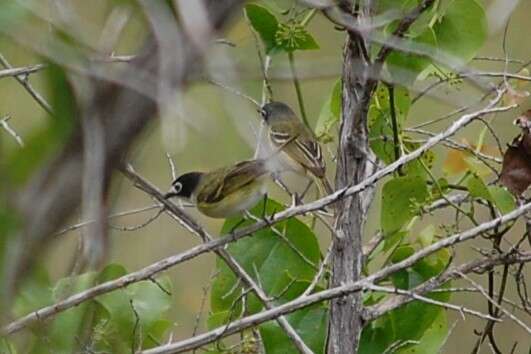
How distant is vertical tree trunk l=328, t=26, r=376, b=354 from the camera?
6.41 feet

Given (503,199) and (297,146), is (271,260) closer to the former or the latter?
(503,199)

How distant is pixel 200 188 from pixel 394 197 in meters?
0.69

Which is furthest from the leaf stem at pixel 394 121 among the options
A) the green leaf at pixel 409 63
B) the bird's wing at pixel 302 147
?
the bird's wing at pixel 302 147

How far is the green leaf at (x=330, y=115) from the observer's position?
229 centimetres

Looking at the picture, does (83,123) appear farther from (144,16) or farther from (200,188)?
(200,188)

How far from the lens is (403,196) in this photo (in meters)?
2.10

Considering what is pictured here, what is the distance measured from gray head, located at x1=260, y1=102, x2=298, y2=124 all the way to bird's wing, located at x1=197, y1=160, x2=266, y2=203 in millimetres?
127

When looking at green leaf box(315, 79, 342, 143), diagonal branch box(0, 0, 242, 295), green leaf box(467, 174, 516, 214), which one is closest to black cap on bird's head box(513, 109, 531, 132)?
green leaf box(467, 174, 516, 214)

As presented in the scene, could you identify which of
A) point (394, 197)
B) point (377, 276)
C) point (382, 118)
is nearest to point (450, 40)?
point (382, 118)

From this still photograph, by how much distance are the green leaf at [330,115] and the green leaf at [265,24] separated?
0.16m

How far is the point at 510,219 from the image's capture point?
1898 mm

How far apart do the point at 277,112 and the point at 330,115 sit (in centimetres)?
60

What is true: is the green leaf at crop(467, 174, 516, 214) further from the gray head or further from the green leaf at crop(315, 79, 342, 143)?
the gray head

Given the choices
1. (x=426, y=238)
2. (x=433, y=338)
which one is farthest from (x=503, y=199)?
(x=433, y=338)
